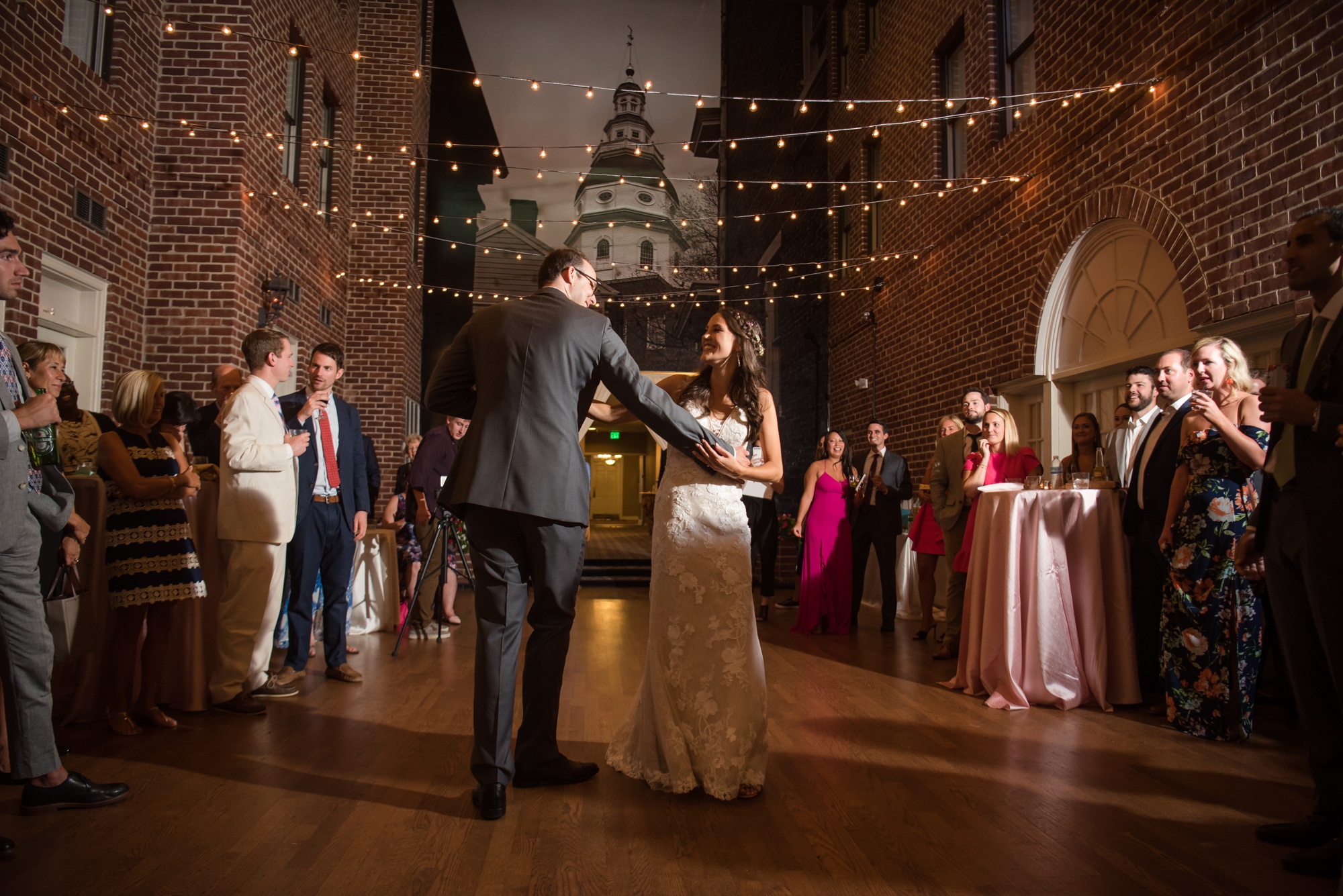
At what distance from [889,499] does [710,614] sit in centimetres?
428

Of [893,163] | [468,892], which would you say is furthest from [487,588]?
[893,163]

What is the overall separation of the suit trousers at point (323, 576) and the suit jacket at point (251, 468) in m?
0.45

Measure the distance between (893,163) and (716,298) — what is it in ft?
18.8

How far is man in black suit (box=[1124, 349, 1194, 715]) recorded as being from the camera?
3.66m

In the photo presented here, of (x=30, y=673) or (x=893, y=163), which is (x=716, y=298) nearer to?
(x=893, y=163)

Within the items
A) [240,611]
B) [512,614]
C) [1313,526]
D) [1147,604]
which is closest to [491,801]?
[512,614]

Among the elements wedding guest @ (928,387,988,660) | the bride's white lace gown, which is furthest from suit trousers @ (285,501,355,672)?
wedding guest @ (928,387,988,660)

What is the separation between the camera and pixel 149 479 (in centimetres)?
322

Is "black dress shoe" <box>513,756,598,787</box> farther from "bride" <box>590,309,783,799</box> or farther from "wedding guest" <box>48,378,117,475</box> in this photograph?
"wedding guest" <box>48,378,117,475</box>

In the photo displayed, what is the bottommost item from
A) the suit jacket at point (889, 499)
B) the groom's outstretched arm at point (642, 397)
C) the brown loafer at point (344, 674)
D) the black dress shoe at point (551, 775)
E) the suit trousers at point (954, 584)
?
the brown loafer at point (344, 674)

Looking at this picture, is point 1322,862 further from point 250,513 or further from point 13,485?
point 250,513

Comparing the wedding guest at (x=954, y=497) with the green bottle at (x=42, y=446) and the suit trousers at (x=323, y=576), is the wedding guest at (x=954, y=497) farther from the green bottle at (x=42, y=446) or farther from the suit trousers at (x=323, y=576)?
the green bottle at (x=42, y=446)

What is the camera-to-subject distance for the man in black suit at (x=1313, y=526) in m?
1.98

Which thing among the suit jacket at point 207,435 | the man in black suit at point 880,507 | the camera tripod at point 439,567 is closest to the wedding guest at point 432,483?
the camera tripod at point 439,567
